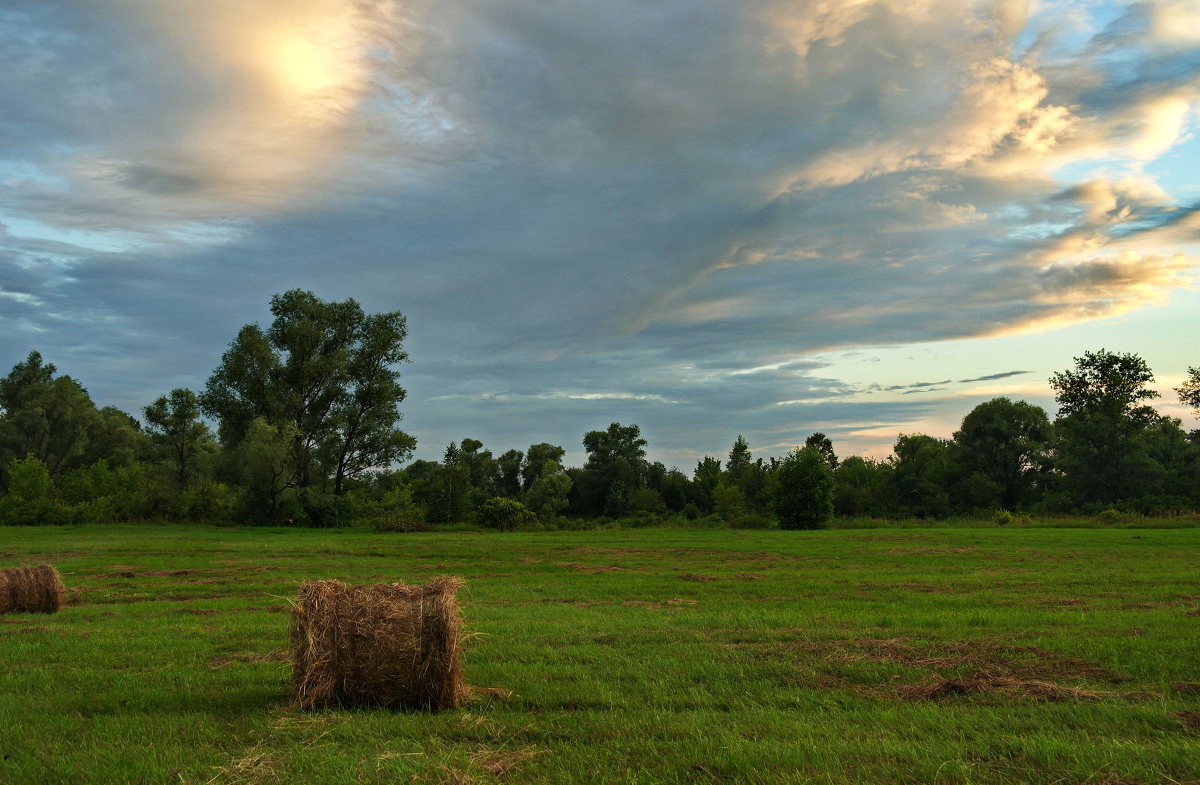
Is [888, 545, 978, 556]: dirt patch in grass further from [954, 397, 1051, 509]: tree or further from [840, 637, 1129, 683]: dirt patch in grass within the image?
[954, 397, 1051, 509]: tree

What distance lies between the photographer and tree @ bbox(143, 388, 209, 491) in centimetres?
7675

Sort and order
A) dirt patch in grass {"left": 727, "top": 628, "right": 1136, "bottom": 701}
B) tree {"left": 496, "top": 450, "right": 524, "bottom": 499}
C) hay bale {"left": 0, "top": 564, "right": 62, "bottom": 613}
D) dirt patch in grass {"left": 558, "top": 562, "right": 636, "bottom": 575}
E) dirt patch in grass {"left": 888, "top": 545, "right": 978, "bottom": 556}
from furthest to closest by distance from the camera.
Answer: tree {"left": 496, "top": 450, "right": 524, "bottom": 499} → dirt patch in grass {"left": 888, "top": 545, "right": 978, "bottom": 556} → dirt patch in grass {"left": 558, "top": 562, "right": 636, "bottom": 575} → hay bale {"left": 0, "top": 564, "right": 62, "bottom": 613} → dirt patch in grass {"left": 727, "top": 628, "right": 1136, "bottom": 701}

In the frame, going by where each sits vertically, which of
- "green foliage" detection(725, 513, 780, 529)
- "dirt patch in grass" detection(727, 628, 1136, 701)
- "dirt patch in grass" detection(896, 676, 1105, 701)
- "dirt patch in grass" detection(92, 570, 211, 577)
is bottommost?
"green foliage" detection(725, 513, 780, 529)

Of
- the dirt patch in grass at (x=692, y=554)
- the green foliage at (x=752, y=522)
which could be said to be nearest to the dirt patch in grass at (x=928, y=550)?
the dirt patch in grass at (x=692, y=554)

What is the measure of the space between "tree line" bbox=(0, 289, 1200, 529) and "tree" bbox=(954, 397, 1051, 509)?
203 mm

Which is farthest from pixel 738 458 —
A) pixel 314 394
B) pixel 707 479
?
pixel 314 394

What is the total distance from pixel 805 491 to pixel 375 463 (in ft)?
124

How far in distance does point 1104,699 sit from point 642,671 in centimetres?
549

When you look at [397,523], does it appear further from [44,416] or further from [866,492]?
[866,492]

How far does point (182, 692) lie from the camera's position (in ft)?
30.4

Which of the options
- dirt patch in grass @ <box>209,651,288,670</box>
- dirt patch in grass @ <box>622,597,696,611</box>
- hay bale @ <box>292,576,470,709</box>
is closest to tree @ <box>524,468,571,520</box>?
dirt patch in grass @ <box>622,597,696,611</box>

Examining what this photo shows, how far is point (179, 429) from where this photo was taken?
7912 centimetres

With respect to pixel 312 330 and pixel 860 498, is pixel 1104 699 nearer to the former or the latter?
pixel 312 330

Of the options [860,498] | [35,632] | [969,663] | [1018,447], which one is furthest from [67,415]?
[1018,447]
